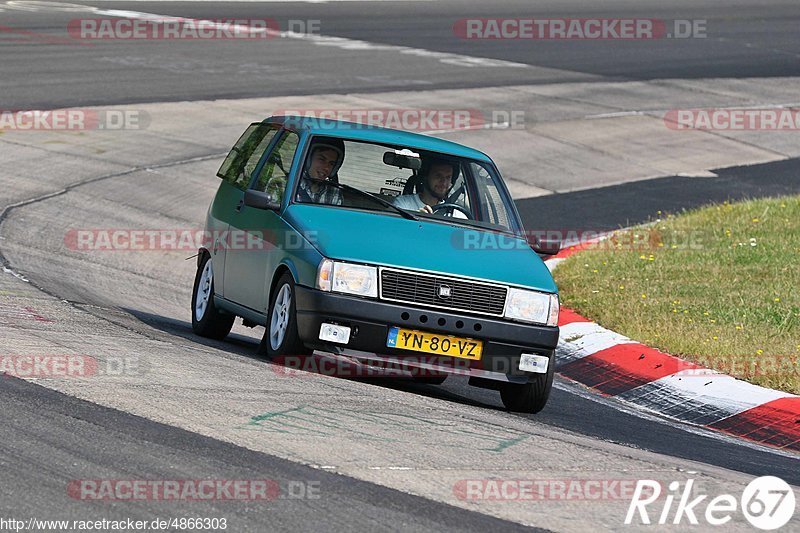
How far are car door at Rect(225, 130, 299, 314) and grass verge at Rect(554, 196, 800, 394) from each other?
3097 mm

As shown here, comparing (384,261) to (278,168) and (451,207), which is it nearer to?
(451,207)

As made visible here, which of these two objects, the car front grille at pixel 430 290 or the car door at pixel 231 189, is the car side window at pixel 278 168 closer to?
the car door at pixel 231 189

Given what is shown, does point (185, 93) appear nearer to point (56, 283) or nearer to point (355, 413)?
point (56, 283)

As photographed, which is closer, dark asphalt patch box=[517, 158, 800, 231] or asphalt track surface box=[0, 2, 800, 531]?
asphalt track surface box=[0, 2, 800, 531]

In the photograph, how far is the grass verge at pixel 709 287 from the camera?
10.3 m

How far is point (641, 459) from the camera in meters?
7.10

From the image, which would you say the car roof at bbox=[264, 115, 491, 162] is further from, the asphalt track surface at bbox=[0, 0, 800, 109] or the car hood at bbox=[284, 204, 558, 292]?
the asphalt track surface at bbox=[0, 0, 800, 109]

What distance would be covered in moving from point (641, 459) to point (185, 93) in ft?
55.8

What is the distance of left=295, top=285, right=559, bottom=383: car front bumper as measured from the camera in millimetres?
8312

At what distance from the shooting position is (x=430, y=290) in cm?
840

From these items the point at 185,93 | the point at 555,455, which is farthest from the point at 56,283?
the point at 185,93

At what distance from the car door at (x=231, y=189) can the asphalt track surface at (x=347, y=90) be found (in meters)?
0.62

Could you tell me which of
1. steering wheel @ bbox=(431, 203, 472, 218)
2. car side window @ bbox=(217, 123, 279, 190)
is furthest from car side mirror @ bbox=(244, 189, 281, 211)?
steering wheel @ bbox=(431, 203, 472, 218)

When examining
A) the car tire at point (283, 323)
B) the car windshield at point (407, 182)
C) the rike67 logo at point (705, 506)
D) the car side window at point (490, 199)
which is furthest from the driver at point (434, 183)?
the rike67 logo at point (705, 506)
